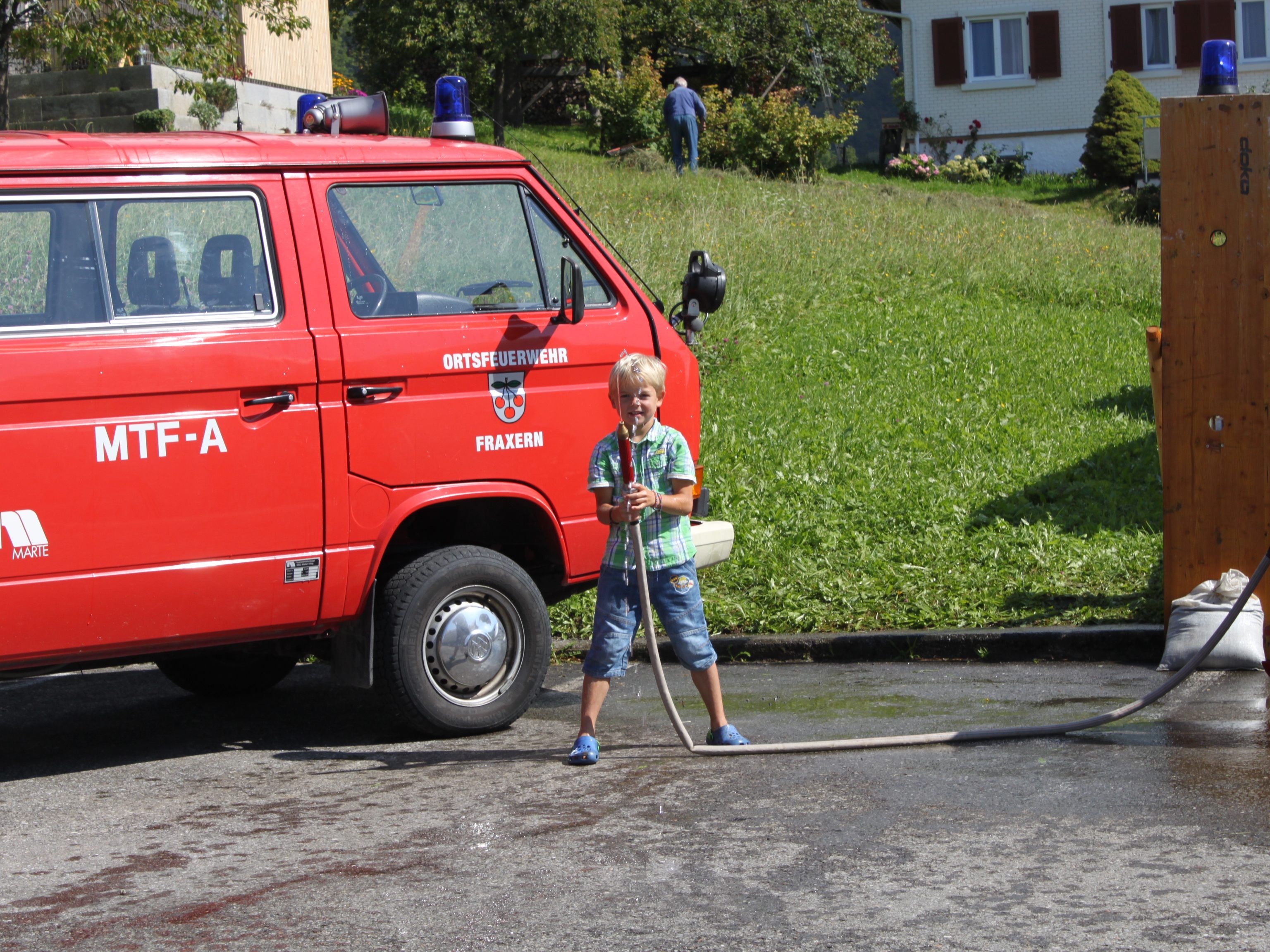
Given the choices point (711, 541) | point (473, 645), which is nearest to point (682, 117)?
point (711, 541)

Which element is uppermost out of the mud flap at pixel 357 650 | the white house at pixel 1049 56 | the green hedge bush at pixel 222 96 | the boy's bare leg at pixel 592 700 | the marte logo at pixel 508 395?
the white house at pixel 1049 56

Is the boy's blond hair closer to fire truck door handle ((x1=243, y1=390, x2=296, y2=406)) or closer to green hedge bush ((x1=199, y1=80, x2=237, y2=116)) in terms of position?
fire truck door handle ((x1=243, y1=390, x2=296, y2=406))

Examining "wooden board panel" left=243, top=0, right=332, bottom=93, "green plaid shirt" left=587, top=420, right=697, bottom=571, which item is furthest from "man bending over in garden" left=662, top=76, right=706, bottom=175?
"green plaid shirt" left=587, top=420, right=697, bottom=571

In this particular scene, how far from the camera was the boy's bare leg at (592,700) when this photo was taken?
5.64 meters

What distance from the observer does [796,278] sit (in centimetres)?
1612

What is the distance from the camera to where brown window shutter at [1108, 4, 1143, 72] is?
33562 mm

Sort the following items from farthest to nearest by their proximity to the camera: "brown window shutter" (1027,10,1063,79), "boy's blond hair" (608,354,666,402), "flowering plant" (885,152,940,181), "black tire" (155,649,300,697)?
"brown window shutter" (1027,10,1063,79), "flowering plant" (885,152,940,181), "black tire" (155,649,300,697), "boy's blond hair" (608,354,666,402)

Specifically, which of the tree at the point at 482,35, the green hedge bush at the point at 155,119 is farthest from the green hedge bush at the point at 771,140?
the green hedge bush at the point at 155,119

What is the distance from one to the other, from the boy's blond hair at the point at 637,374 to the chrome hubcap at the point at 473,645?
44.4 inches

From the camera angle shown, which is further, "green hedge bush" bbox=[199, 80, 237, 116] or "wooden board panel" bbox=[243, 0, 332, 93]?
"wooden board panel" bbox=[243, 0, 332, 93]

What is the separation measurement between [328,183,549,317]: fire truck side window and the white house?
30.4 m

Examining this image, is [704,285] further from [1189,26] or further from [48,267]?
[1189,26]

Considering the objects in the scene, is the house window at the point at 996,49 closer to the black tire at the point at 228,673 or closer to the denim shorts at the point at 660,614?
the black tire at the point at 228,673

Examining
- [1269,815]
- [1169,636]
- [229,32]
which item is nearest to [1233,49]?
[1169,636]
